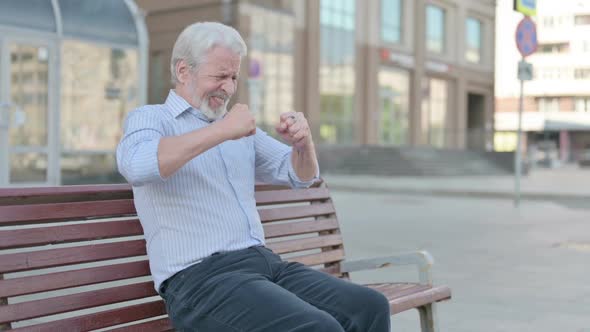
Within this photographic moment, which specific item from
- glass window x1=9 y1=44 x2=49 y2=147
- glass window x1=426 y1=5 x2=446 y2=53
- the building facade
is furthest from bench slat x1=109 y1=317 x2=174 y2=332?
glass window x1=426 y1=5 x2=446 y2=53

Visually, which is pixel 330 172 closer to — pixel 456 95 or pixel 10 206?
pixel 456 95

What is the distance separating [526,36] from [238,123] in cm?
1260

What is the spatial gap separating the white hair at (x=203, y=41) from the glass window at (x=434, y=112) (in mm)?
42013

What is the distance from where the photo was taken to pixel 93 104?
15.1m

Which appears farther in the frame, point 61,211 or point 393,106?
point 393,106

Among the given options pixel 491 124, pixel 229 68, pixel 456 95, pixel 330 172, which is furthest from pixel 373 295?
pixel 491 124

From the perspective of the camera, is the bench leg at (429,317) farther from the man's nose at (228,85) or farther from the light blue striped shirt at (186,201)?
the man's nose at (228,85)

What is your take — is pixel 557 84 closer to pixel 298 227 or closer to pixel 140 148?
pixel 298 227

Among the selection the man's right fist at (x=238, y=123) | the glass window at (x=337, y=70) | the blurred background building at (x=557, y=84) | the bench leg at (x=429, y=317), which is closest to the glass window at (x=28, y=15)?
the bench leg at (x=429, y=317)

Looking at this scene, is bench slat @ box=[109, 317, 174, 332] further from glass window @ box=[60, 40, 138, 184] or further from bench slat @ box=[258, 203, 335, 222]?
glass window @ box=[60, 40, 138, 184]

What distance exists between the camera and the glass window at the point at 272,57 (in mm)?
33500

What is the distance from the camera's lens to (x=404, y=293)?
11.2 feet

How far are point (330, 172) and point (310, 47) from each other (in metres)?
7.03

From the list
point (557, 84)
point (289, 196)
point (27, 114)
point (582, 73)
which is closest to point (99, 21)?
point (27, 114)
